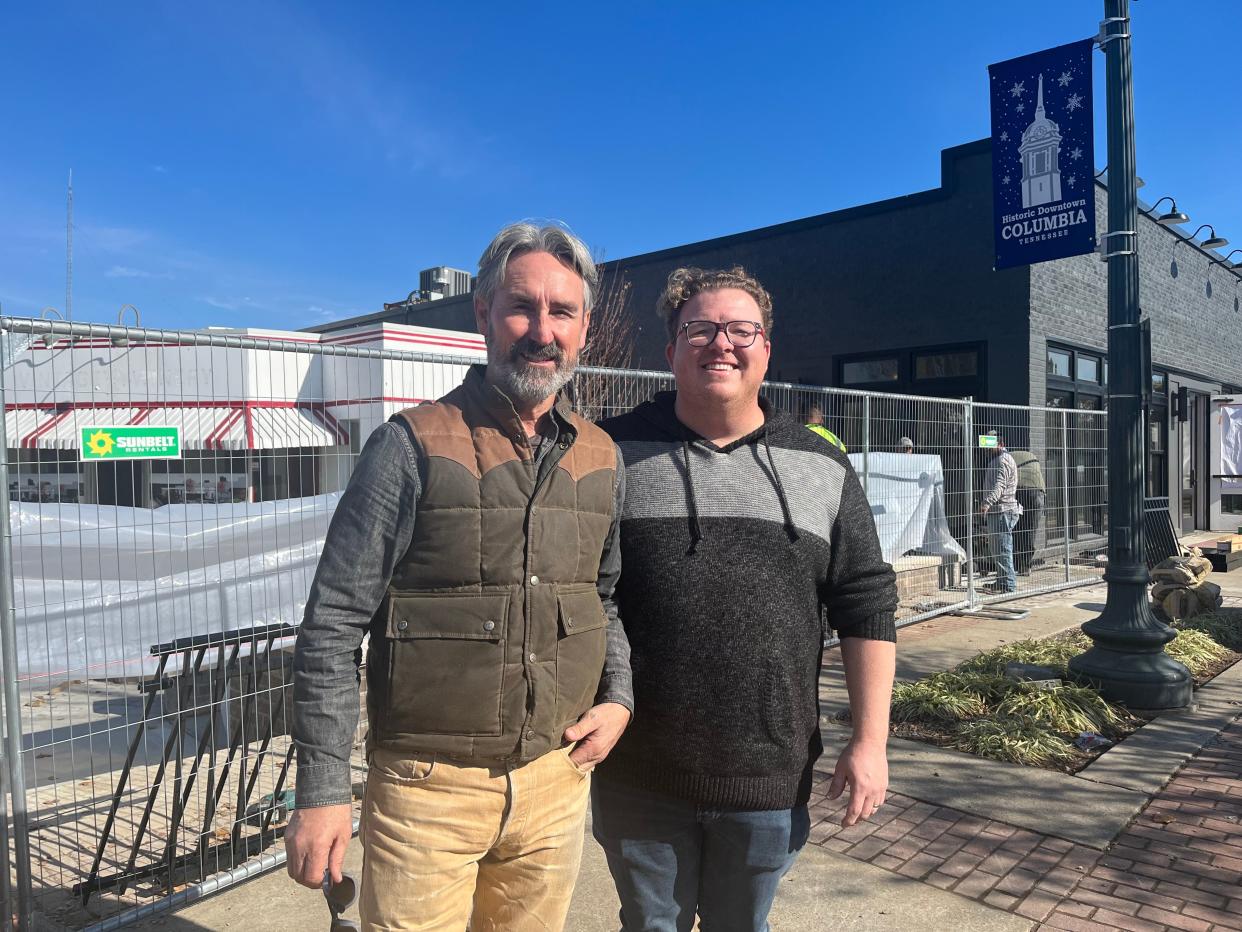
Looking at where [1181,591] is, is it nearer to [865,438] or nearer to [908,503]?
[908,503]

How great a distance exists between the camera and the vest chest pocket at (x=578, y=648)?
5.87 feet

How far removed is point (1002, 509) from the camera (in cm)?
978

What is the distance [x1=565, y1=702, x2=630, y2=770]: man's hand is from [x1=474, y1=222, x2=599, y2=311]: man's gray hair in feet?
3.05

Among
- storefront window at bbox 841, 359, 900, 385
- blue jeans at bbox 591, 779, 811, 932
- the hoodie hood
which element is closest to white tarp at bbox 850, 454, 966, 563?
storefront window at bbox 841, 359, 900, 385

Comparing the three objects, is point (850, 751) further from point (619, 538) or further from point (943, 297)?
point (943, 297)

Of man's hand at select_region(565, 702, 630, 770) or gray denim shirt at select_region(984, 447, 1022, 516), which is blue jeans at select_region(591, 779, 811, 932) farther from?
gray denim shirt at select_region(984, 447, 1022, 516)

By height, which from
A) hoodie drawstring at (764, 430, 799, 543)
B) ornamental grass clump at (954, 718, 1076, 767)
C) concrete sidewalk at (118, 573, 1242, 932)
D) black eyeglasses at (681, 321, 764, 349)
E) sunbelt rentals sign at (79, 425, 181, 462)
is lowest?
concrete sidewalk at (118, 573, 1242, 932)

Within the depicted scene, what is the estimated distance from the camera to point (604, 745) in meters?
1.91

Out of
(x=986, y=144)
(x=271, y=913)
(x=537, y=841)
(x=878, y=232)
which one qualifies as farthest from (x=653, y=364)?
(x=537, y=841)

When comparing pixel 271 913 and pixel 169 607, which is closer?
pixel 271 913

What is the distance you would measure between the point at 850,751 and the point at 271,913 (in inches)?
96.7

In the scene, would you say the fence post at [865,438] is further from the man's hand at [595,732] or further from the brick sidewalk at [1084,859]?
the man's hand at [595,732]

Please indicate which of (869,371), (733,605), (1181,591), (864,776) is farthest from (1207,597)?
(733,605)

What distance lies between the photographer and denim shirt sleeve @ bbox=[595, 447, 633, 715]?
1938 millimetres
